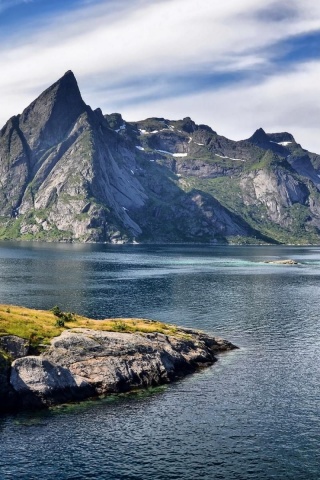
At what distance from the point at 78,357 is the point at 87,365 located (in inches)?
80.1

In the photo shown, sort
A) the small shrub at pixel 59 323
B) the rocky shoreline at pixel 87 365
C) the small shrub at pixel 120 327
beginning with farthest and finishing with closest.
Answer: the small shrub at pixel 120 327 < the small shrub at pixel 59 323 < the rocky shoreline at pixel 87 365

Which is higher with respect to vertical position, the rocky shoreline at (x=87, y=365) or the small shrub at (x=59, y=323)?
the small shrub at (x=59, y=323)

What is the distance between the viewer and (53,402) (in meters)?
69.4

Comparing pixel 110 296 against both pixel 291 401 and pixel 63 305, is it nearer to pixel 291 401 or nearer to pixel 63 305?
pixel 63 305

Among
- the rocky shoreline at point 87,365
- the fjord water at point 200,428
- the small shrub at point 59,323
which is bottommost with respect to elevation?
the fjord water at point 200,428

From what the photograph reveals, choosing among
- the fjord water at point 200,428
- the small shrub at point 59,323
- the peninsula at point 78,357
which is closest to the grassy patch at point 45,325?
the peninsula at point 78,357

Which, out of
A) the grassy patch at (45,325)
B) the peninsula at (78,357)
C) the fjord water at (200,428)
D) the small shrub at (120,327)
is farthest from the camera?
the small shrub at (120,327)

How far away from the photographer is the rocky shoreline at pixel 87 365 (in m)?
69.6

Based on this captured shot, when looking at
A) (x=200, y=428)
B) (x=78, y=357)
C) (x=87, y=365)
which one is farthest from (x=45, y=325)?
(x=200, y=428)

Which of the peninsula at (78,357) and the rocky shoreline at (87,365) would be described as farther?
the peninsula at (78,357)

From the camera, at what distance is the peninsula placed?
70312 mm

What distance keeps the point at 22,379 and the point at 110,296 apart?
95800mm

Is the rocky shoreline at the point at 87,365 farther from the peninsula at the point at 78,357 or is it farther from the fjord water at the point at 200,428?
→ the fjord water at the point at 200,428

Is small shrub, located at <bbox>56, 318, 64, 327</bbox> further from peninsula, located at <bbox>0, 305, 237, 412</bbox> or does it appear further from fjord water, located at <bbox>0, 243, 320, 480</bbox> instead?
fjord water, located at <bbox>0, 243, 320, 480</bbox>
